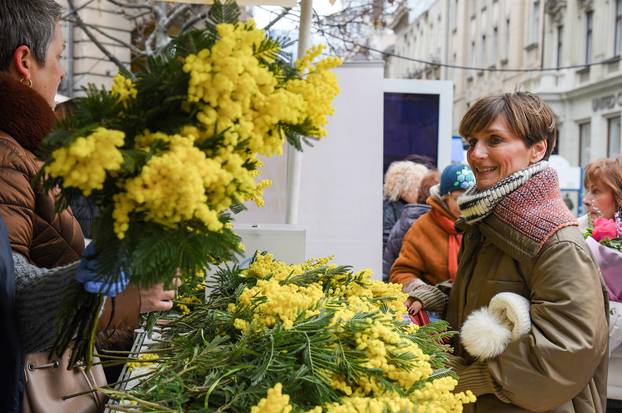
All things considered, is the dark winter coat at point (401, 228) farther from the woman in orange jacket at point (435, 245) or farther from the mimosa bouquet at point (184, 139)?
the mimosa bouquet at point (184, 139)

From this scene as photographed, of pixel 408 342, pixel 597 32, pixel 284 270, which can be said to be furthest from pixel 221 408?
pixel 597 32

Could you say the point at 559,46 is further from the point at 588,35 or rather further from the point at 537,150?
the point at 537,150

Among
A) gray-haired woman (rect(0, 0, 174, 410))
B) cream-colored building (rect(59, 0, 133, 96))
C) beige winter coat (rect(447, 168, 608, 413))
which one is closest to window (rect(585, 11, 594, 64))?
cream-colored building (rect(59, 0, 133, 96))

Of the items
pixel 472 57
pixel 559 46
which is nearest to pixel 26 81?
pixel 559 46

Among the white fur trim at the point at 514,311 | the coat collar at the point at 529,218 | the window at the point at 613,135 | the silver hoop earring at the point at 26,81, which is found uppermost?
the window at the point at 613,135

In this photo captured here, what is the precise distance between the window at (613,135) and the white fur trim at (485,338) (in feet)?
83.7

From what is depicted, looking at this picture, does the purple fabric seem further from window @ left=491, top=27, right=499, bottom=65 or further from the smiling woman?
window @ left=491, top=27, right=499, bottom=65

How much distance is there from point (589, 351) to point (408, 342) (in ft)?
3.04

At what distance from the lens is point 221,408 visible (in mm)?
1414

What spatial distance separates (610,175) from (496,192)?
103 inches

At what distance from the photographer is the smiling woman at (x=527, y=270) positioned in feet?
7.50

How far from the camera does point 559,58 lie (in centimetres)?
3067

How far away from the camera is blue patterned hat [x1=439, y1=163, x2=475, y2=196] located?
4.44 m

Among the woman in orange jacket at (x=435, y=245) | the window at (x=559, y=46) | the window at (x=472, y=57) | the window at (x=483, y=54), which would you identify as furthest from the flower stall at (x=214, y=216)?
the window at (x=472, y=57)
